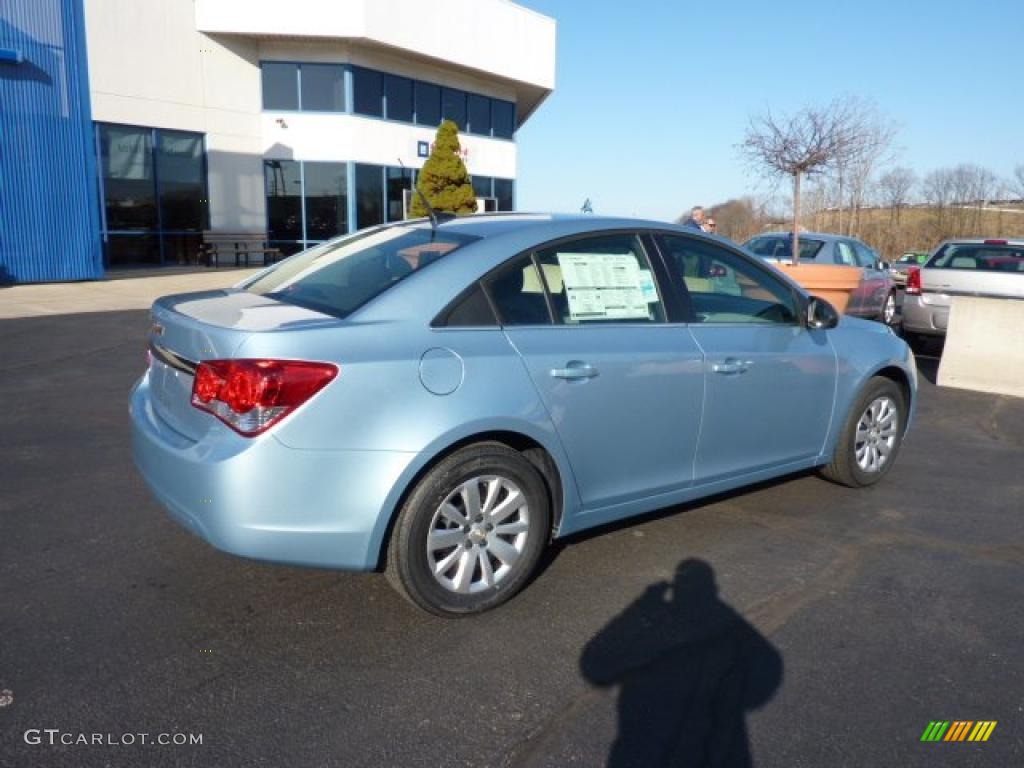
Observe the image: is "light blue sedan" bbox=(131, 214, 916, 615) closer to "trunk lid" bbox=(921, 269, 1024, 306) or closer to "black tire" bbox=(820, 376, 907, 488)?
"black tire" bbox=(820, 376, 907, 488)

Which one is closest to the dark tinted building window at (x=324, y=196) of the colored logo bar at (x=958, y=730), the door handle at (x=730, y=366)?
the door handle at (x=730, y=366)

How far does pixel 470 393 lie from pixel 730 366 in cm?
154

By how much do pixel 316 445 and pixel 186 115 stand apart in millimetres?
20595

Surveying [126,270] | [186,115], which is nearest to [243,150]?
[186,115]

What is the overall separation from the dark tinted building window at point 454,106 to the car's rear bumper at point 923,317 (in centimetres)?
1847

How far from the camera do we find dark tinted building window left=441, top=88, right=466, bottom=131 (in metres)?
26.3

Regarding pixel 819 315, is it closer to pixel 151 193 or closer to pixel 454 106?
pixel 151 193

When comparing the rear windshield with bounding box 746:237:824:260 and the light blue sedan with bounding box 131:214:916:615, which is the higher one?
the rear windshield with bounding box 746:237:824:260

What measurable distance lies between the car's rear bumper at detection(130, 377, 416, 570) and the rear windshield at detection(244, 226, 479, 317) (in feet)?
2.10

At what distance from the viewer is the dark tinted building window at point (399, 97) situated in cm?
2438

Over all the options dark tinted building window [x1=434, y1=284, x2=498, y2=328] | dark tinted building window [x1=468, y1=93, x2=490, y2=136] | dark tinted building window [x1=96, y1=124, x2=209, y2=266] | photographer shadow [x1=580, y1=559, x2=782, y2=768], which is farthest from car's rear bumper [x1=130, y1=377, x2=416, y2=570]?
dark tinted building window [x1=468, y1=93, x2=490, y2=136]

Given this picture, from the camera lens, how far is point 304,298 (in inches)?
143

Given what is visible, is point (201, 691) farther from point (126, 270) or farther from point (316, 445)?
point (126, 270)

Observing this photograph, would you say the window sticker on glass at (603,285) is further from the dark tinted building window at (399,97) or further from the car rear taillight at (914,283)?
the dark tinted building window at (399,97)
